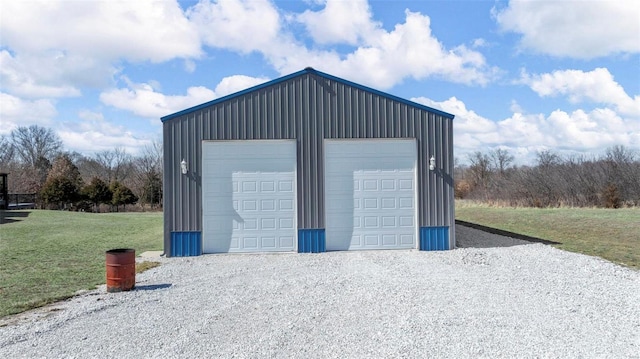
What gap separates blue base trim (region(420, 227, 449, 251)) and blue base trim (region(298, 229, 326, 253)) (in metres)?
2.30

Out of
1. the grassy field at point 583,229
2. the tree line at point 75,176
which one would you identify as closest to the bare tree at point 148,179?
the tree line at point 75,176

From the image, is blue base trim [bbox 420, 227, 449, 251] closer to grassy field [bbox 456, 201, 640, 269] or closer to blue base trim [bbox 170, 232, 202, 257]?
grassy field [bbox 456, 201, 640, 269]

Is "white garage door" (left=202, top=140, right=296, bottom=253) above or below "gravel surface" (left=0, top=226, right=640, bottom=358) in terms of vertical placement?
above

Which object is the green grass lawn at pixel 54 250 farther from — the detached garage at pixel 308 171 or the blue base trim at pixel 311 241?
the blue base trim at pixel 311 241

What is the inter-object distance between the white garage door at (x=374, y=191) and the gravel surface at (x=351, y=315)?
2.01 meters

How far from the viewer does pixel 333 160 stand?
1069cm

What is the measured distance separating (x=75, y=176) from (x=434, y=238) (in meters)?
32.8

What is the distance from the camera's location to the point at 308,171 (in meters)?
10.6

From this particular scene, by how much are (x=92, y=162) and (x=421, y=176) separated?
44.1 meters

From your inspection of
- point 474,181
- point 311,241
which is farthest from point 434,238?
point 474,181

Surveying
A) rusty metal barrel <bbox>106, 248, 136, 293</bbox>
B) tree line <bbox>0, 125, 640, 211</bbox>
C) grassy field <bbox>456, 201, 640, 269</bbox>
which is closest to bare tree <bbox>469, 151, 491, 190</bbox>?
tree line <bbox>0, 125, 640, 211</bbox>

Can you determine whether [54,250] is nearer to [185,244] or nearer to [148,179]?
[185,244]

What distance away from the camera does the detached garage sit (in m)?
10.4

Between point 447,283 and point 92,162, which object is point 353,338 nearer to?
point 447,283
